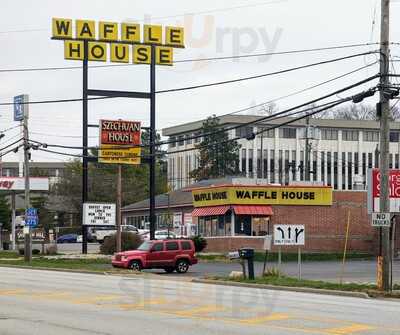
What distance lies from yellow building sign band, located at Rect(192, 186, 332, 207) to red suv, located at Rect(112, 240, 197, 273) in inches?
712

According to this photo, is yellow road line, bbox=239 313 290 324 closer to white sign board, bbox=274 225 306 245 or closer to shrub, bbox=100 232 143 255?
white sign board, bbox=274 225 306 245

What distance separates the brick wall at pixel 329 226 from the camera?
192 feet

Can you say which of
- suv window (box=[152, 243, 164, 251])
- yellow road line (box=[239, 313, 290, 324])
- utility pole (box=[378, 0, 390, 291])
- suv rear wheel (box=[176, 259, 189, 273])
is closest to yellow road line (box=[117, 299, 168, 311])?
yellow road line (box=[239, 313, 290, 324])

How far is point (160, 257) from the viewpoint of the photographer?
39.0 meters

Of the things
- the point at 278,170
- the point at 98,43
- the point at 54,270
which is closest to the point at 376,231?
the point at 98,43

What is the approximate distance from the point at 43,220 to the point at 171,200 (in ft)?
116

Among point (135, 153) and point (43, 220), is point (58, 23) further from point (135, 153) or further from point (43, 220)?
point (43, 220)

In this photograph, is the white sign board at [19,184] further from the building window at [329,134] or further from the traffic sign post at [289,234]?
the building window at [329,134]

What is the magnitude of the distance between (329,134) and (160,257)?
91.7 metres

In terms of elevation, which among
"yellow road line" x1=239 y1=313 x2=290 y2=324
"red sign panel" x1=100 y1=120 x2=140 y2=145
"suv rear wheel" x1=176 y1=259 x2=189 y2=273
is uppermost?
"red sign panel" x1=100 y1=120 x2=140 y2=145

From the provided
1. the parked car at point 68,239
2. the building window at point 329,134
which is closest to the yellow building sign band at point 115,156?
the parked car at point 68,239

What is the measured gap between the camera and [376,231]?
2387 inches

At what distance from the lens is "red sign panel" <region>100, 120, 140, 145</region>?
177 ft

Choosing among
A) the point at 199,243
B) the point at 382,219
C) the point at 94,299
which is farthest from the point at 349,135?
the point at 94,299
